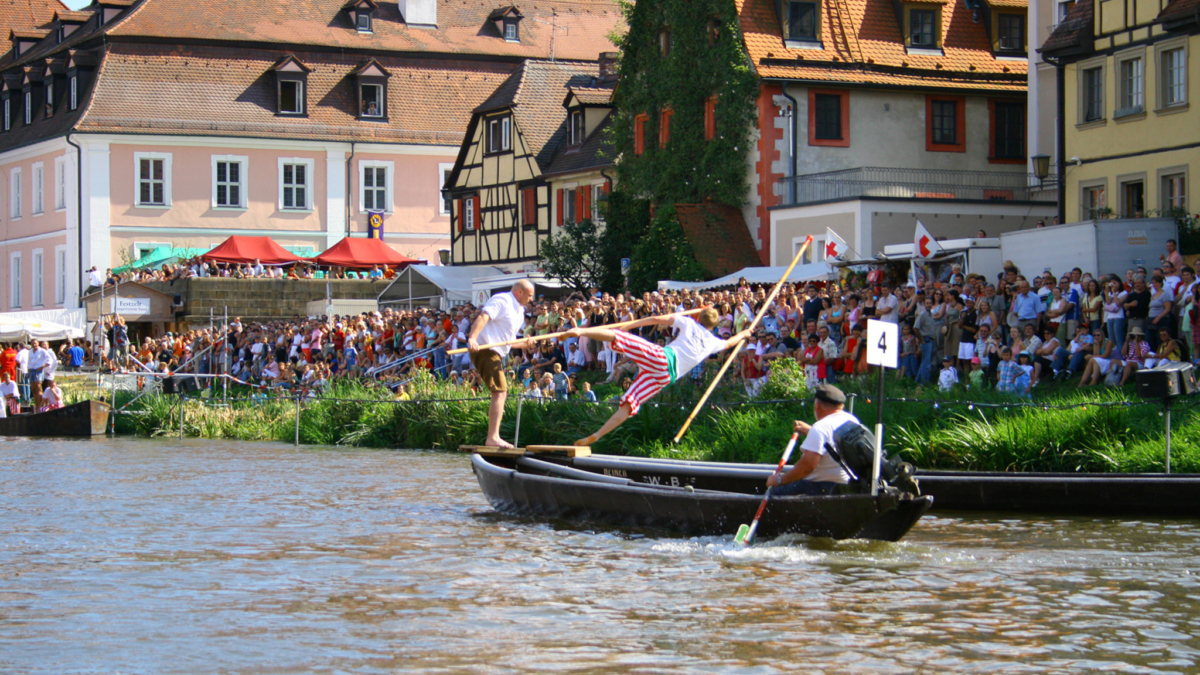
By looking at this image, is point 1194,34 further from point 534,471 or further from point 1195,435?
point 534,471

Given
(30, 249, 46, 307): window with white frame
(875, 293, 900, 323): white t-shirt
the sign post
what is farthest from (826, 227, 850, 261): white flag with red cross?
(30, 249, 46, 307): window with white frame

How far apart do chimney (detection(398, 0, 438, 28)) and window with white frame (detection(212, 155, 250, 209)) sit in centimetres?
908

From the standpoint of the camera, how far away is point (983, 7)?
4212 centimetres

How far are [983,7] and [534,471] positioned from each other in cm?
Result: 2861

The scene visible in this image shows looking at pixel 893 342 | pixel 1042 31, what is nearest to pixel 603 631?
pixel 893 342

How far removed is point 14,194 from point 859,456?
188ft

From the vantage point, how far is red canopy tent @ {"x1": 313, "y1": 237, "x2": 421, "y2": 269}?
49000mm

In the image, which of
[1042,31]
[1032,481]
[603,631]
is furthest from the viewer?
[1042,31]

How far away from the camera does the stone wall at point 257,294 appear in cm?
4919

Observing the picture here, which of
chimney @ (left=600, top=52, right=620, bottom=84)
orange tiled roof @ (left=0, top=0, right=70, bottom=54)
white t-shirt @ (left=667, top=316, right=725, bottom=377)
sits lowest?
white t-shirt @ (left=667, top=316, right=725, bottom=377)

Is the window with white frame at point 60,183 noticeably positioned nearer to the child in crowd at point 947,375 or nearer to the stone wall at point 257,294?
the stone wall at point 257,294

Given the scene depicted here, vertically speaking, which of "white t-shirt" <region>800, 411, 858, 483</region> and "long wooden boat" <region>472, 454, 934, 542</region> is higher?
"white t-shirt" <region>800, 411, 858, 483</region>

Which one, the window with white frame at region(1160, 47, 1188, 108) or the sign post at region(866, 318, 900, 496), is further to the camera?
the window with white frame at region(1160, 47, 1188, 108)

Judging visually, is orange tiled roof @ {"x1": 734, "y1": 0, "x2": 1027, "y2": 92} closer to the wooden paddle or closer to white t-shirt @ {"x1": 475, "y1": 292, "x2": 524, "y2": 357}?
white t-shirt @ {"x1": 475, "y1": 292, "x2": 524, "y2": 357}
